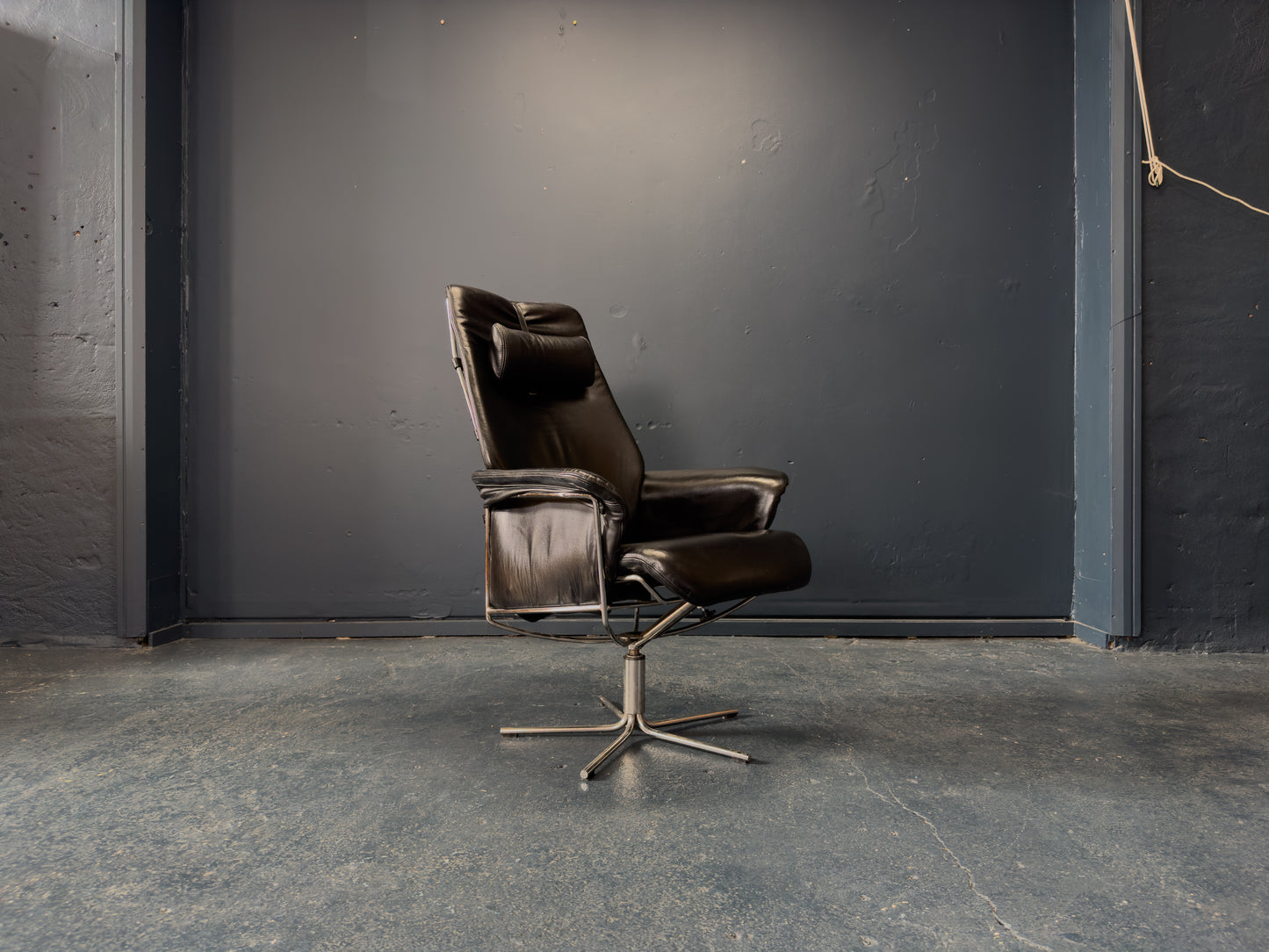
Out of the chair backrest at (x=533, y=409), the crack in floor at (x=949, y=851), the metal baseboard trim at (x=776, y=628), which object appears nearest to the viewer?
the crack in floor at (x=949, y=851)

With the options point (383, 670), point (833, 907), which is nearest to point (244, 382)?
point (383, 670)

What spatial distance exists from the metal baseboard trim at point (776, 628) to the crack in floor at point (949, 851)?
120cm

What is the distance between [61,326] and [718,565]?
2763mm

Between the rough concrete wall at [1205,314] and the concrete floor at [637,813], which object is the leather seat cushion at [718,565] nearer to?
the concrete floor at [637,813]

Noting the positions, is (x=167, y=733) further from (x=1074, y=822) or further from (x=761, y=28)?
(x=761, y=28)

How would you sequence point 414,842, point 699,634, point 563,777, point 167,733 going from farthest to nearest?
1. point 699,634
2. point 167,733
3. point 563,777
4. point 414,842

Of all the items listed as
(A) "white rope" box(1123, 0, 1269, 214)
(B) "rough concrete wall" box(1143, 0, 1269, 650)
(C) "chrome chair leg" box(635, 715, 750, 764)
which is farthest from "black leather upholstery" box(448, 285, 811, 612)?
(A) "white rope" box(1123, 0, 1269, 214)

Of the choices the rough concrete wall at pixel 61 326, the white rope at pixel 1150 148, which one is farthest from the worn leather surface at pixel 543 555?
the white rope at pixel 1150 148

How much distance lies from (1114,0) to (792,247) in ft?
4.76

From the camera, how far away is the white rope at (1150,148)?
2.67 metres

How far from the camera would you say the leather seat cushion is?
59.1 inches

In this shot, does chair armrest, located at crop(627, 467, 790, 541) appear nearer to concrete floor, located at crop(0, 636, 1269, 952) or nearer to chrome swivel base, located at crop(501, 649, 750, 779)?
chrome swivel base, located at crop(501, 649, 750, 779)

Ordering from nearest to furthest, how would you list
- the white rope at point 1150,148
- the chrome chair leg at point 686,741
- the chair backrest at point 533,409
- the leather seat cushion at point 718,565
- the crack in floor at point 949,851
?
1. the crack in floor at point 949,851
2. the leather seat cushion at point 718,565
3. the chrome chair leg at point 686,741
4. the chair backrest at point 533,409
5. the white rope at point 1150,148

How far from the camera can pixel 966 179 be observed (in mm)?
2941
